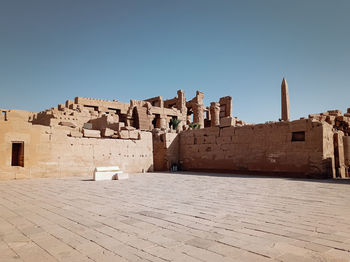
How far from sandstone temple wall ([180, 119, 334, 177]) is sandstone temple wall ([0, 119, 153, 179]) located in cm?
341

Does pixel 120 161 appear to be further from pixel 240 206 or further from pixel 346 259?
pixel 346 259

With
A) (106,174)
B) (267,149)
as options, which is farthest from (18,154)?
(267,149)

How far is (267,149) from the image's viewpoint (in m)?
11.0

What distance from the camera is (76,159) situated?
10672 millimetres

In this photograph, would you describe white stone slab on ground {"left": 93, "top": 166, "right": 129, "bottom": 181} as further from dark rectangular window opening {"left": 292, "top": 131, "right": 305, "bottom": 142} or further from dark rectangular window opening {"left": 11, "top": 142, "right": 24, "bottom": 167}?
dark rectangular window opening {"left": 292, "top": 131, "right": 305, "bottom": 142}

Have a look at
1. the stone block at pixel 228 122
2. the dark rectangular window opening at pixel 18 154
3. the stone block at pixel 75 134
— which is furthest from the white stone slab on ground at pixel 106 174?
the stone block at pixel 228 122

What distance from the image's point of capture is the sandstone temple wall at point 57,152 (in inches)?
355

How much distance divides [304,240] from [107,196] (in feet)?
12.9

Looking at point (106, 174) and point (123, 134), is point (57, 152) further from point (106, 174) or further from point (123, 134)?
point (123, 134)

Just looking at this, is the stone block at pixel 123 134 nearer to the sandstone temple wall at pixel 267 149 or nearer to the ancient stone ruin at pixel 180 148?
the ancient stone ruin at pixel 180 148

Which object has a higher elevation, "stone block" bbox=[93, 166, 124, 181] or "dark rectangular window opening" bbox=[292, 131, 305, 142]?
"dark rectangular window opening" bbox=[292, 131, 305, 142]

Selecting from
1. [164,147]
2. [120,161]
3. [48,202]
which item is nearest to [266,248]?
[48,202]

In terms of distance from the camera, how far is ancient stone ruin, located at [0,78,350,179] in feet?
31.0

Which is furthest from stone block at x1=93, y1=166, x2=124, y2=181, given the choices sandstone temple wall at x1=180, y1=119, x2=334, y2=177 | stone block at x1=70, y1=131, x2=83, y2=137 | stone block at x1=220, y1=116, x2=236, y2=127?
stone block at x1=220, y1=116, x2=236, y2=127
